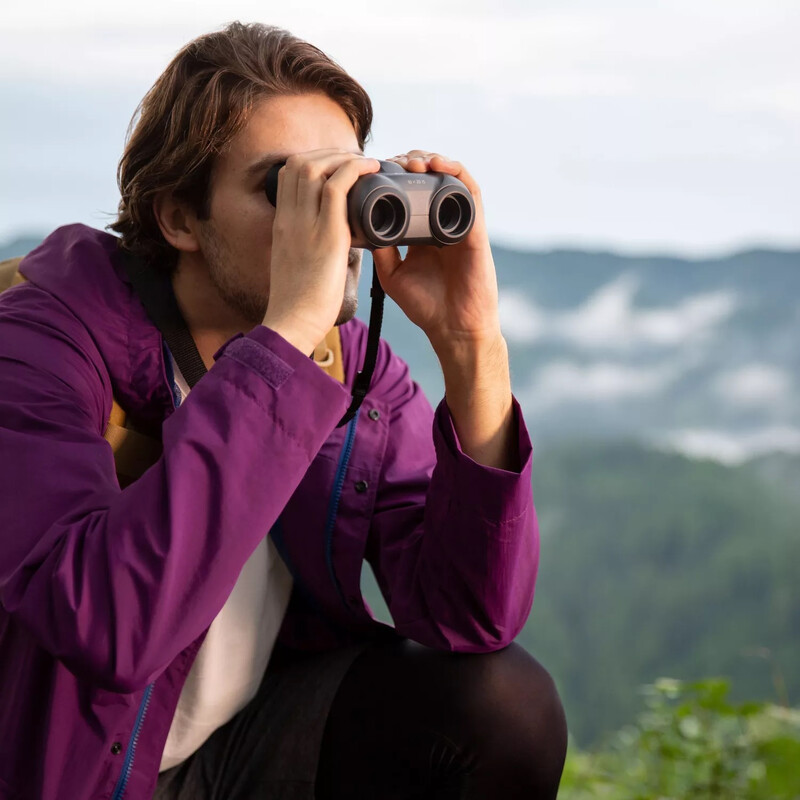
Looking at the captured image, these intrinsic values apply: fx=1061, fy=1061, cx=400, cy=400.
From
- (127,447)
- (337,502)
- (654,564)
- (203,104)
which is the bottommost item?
(654,564)

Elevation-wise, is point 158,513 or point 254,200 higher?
point 254,200

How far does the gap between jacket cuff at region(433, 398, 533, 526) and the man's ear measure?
0.50m

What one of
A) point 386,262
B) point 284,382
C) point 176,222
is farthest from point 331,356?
point 284,382

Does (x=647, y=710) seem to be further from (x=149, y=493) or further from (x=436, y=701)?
(x=149, y=493)

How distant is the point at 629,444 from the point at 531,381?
119cm

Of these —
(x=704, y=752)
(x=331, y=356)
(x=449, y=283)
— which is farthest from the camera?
(x=704, y=752)

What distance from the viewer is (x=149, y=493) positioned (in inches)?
45.9

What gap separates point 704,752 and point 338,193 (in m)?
1.59

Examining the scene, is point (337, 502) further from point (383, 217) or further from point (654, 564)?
point (654, 564)

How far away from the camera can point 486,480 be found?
144cm

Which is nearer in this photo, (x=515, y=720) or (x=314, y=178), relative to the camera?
(x=314, y=178)

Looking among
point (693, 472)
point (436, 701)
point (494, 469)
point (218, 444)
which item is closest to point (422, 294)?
point (494, 469)

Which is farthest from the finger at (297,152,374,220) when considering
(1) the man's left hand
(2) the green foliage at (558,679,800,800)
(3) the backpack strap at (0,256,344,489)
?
(2) the green foliage at (558,679,800,800)

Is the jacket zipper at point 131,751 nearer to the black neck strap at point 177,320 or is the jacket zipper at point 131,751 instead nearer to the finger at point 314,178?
the black neck strap at point 177,320
